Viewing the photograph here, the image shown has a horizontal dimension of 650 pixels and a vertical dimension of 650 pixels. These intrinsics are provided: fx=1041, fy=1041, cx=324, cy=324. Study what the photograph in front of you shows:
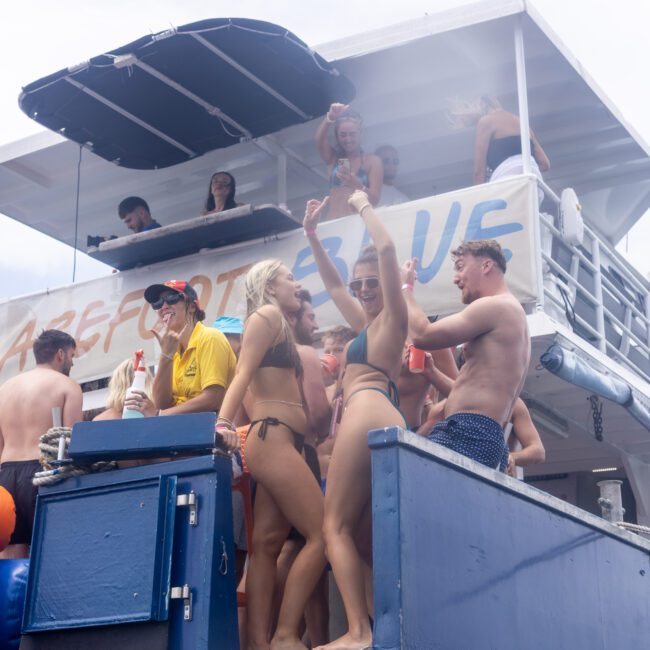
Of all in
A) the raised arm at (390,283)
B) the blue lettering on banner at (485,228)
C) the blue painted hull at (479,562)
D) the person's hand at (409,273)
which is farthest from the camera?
the blue lettering on banner at (485,228)

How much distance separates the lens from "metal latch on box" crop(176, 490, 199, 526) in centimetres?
346

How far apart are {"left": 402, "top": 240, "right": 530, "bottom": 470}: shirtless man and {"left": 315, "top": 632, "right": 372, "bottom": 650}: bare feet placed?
0.98 meters

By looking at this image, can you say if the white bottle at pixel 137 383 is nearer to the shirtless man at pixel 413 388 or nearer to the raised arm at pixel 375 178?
the shirtless man at pixel 413 388

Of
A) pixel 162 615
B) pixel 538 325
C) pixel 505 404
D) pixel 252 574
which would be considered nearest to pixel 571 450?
pixel 538 325

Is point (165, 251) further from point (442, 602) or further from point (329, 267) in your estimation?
point (442, 602)

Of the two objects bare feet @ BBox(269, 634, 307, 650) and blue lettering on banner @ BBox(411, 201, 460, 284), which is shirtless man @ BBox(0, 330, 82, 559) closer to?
bare feet @ BBox(269, 634, 307, 650)

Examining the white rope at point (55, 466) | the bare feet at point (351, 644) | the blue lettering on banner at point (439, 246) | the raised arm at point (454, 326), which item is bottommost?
the bare feet at point (351, 644)

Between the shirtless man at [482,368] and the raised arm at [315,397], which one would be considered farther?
the raised arm at [315,397]

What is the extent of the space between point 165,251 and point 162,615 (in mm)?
6158

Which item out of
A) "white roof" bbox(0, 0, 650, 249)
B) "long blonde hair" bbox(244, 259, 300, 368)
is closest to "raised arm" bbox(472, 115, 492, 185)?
"white roof" bbox(0, 0, 650, 249)

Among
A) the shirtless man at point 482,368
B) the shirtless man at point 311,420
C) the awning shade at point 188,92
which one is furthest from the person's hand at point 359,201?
the awning shade at point 188,92

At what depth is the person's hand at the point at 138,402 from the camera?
4.28 m

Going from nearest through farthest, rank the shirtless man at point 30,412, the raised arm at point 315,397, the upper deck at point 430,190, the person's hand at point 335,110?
the raised arm at point 315,397 → the shirtless man at point 30,412 → the upper deck at point 430,190 → the person's hand at point 335,110

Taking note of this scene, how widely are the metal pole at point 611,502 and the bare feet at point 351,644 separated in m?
2.09
